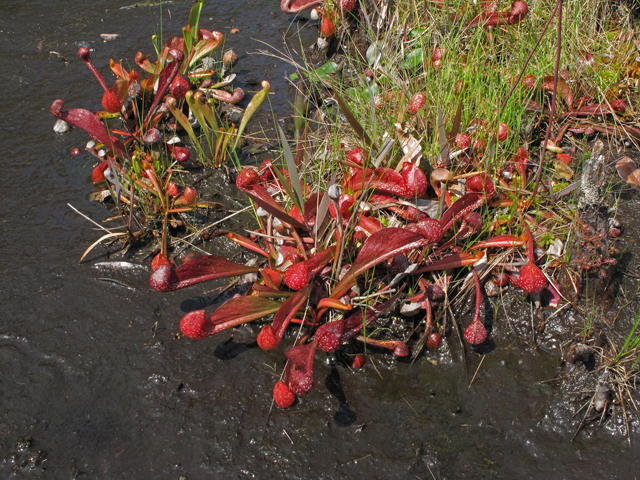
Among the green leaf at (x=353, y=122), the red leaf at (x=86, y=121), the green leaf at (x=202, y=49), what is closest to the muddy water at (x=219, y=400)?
the red leaf at (x=86, y=121)

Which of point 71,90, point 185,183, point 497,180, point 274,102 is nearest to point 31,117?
point 71,90

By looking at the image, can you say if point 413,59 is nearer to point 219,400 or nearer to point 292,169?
point 292,169

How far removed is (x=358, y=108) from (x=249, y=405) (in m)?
1.94

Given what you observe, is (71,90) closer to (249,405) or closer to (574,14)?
(249,405)

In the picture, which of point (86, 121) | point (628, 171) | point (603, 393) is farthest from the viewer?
point (86, 121)

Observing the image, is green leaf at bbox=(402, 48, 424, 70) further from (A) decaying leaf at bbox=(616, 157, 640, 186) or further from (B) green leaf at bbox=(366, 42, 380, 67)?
(A) decaying leaf at bbox=(616, 157, 640, 186)

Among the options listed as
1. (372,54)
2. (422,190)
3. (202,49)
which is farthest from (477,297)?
(202,49)

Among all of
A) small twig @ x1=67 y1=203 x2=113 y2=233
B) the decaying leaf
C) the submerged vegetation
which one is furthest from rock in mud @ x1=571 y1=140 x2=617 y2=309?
small twig @ x1=67 y1=203 x2=113 y2=233

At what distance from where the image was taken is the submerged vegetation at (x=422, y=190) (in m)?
2.06

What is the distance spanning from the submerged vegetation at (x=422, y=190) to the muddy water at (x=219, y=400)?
0.15 meters

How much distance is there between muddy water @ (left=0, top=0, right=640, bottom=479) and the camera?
1825 millimetres

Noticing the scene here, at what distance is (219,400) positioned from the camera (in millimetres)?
2016

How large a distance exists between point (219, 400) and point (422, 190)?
1.36 metres

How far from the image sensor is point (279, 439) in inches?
74.6
